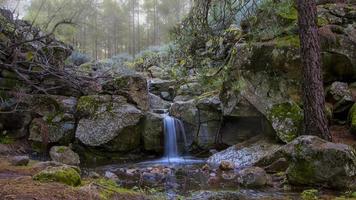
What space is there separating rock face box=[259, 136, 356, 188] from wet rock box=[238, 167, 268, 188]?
0.42 metres

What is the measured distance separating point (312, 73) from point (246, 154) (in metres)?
2.89

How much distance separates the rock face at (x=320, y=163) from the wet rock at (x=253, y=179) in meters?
0.42

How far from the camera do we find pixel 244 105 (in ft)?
32.9

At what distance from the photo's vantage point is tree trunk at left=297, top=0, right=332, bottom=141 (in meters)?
6.68

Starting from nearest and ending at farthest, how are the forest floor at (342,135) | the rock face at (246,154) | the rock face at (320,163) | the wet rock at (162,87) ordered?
the rock face at (320,163), the forest floor at (342,135), the rock face at (246,154), the wet rock at (162,87)

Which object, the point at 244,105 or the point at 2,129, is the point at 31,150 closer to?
the point at 2,129

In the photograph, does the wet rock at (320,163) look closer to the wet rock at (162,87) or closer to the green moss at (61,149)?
the green moss at (61,149)

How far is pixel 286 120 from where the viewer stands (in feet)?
28.5

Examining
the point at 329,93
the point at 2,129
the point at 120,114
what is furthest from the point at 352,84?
the point at 2,129

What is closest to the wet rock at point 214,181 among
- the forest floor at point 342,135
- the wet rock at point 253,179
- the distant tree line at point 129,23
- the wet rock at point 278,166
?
the wet rock at point 253,179

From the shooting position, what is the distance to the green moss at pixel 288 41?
9336 mm

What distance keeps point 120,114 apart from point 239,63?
11.7 ft

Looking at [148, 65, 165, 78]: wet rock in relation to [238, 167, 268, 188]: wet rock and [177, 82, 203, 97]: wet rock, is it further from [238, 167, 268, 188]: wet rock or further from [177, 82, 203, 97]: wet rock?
[238, 167, 268, 188]: wet rock

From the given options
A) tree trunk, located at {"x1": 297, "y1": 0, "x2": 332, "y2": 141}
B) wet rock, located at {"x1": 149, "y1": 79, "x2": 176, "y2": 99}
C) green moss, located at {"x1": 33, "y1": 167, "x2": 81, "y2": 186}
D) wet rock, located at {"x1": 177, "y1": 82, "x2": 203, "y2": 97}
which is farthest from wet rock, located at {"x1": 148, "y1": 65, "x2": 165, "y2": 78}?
green moss, located at {"x1": 33, "y1": 167, "x2": 81, "y2": 186}
